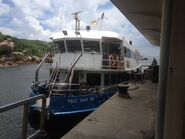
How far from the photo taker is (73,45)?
18.0 meters

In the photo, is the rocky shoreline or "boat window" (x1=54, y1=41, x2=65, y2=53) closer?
"boat window" (x1=54, y1=41, x2=65, y2=53)

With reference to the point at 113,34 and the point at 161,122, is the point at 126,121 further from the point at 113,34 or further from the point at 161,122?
the point at 113,34

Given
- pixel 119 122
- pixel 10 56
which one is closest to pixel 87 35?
pixel 119 122

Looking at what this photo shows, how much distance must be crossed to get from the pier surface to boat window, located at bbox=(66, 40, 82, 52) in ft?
23.1

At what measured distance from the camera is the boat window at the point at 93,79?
58.5 ft

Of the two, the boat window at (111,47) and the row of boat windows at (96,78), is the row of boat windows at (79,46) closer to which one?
the boat window at (111,47)

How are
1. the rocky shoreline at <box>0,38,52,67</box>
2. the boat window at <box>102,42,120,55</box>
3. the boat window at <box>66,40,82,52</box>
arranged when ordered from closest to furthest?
the boat window at <box>66,40,82,52</box>, the boat window at <box>102,42,120,55</box>, the rocky shoreline at <box>0,38,52,67</box>

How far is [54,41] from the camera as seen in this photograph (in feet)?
61.4

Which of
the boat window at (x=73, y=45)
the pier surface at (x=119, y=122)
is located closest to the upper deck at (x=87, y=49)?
the boat window at (x=73, y=45)

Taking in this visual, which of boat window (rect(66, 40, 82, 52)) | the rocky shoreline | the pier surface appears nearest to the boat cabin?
boat window (rect(66, 40, 82, 52))

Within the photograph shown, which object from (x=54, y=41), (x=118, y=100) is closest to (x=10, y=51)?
(x=54, y=41)

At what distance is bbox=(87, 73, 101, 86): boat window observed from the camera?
58.5 ft

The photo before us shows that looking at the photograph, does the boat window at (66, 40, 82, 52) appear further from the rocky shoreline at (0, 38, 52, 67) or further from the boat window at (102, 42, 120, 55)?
the rocky shoreline at (0, 38, 52, 67)

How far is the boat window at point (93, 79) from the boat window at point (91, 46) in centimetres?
129
